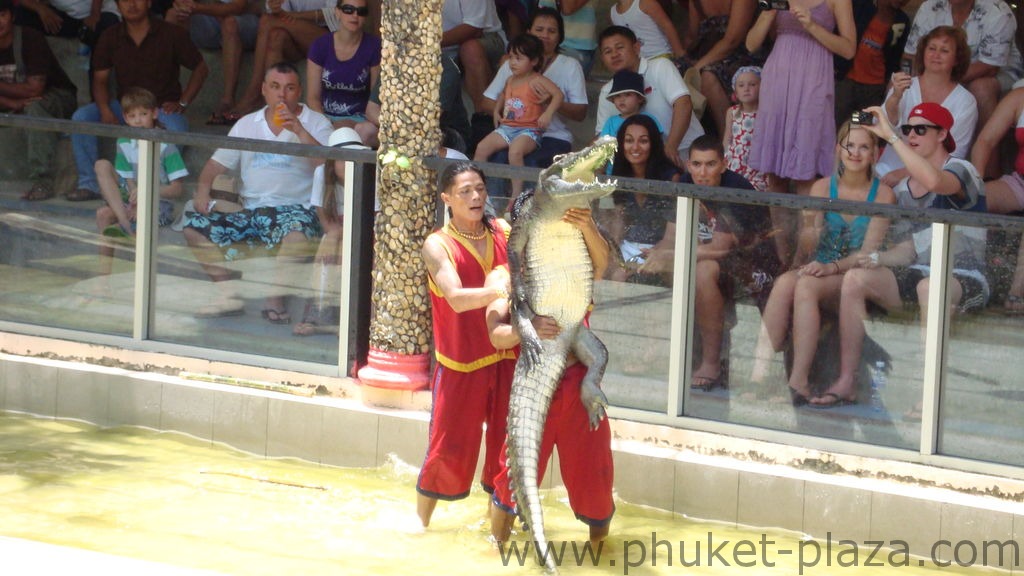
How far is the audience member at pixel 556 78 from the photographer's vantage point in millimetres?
9714

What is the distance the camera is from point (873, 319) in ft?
22.5

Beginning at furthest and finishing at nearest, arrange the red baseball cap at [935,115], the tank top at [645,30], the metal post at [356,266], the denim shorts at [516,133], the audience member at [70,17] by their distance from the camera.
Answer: the audience member at [70,17]
the tank top at [645,30]
the denim shorts at [516,133]
the red baseball cap at [935,115]
the metal post at [356,266]

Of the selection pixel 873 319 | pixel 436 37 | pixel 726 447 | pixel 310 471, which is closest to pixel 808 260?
pixel 873 319

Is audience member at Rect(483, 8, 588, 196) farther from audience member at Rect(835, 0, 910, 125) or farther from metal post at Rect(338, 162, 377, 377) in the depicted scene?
metal post at Rect(338, 162, 377, 377)

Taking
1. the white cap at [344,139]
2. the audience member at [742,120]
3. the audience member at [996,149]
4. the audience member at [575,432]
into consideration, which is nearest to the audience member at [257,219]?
the white cap at [344,139]

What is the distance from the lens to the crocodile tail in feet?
20.3

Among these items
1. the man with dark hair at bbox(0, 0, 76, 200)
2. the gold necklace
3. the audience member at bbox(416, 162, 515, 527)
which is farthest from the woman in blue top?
the man with dark hair at bbox(0, 0, 76, 200)

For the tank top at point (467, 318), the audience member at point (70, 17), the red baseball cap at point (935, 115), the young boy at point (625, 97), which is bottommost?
the tank top at point (467, 318)

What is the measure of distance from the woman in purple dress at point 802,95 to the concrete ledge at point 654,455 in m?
2.27

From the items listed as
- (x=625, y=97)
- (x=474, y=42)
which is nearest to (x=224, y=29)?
(x=474, y=42)

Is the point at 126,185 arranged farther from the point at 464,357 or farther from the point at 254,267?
the point at 464,357

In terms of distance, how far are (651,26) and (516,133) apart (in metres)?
1.22

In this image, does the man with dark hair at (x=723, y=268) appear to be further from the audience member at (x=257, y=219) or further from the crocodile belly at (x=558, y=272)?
the audience member at (x=257, y=219)

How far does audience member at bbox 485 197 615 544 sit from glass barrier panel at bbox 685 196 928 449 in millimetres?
998
